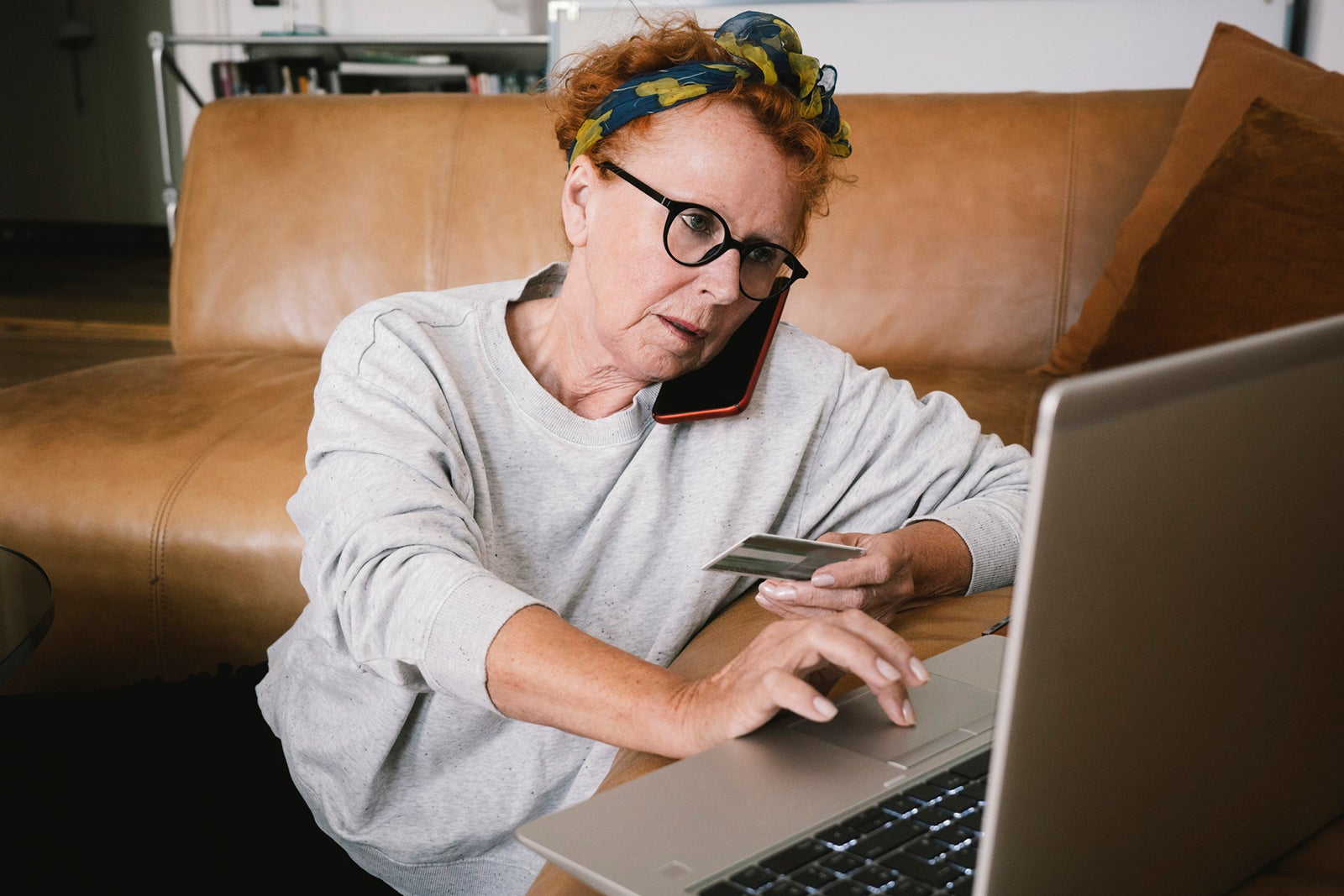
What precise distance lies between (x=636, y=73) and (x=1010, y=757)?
2.75 feet

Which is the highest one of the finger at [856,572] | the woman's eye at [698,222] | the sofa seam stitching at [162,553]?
the woman's eye at [698,222]

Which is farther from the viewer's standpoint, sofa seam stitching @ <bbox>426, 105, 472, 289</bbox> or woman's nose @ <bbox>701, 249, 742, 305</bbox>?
sofa seam stitching @ <bbox>426, 105, 472, 289</bbox>

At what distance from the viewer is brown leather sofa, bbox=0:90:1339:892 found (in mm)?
1728

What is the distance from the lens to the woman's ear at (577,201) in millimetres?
1086

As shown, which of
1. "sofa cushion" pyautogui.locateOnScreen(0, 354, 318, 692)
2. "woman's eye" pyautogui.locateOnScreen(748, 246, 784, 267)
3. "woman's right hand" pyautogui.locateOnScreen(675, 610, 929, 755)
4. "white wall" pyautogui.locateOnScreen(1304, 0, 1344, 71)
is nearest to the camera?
"woman's right hand" pyautogui.locateOnScreen(675, 610, 929, 755)

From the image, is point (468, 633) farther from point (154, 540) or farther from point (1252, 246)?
point (1252, 246)

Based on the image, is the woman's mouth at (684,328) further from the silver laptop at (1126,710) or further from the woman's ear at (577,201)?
the silver laptop at (1126,710)

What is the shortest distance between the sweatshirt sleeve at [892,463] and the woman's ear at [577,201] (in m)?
0.33

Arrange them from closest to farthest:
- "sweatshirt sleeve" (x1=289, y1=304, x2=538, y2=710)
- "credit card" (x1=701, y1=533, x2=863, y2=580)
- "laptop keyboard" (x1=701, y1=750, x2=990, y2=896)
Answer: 1. "laptop keyboard" (x1=701, y1=750, x2=990, y2=896)
2. "sweatshirt sleeve" (x1=289, y1=304, x2=538, y2=710)
3. "credit card" (x1=701, y1=533, x2=863, y2=580)

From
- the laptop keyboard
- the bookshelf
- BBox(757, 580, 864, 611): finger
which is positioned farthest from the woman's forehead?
the bookshelf

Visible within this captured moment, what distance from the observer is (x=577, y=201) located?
1.11m

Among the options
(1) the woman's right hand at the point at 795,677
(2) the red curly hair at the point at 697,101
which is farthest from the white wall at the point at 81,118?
(1) the woman's right hand at the point at 795,677

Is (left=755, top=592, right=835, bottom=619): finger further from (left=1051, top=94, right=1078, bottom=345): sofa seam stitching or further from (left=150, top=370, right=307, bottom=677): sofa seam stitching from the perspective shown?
(left=1051, top=94, right=1078, bottom=345): sofa seam stitching

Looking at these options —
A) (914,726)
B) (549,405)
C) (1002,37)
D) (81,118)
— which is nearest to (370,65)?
(1002,37)
